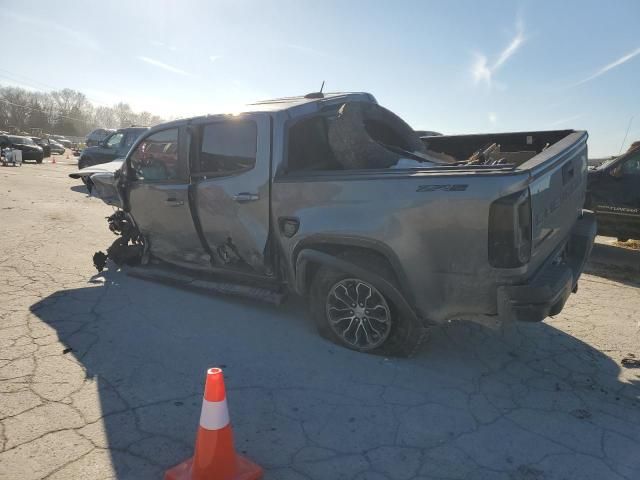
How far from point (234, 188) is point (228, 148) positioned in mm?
431

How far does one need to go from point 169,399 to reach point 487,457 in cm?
195

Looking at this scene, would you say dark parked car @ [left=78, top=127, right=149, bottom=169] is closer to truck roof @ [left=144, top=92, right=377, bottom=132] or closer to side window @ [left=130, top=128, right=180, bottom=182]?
side window @ [left=130, top=128, right=180, bottom=182]

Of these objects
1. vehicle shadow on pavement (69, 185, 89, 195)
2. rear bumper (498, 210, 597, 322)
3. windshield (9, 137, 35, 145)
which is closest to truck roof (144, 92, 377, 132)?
rear bumper (498, 210, 597, 322)

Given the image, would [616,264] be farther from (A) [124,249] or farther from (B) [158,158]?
(A) [124,249]

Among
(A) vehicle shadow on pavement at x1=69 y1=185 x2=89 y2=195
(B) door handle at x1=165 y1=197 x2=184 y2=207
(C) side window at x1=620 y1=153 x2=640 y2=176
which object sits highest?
(C) side window at x1=620 y1=153 x2=640 y2=176

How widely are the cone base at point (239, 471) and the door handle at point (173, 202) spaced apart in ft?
9.33

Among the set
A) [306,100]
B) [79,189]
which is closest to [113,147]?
[79,189]

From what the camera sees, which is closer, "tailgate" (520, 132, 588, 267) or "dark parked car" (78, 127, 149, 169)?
"tailgate" (520, 132, 588, 267)

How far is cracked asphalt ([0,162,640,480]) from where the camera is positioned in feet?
7.92

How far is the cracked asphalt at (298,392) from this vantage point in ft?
7.92

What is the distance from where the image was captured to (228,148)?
166 inches

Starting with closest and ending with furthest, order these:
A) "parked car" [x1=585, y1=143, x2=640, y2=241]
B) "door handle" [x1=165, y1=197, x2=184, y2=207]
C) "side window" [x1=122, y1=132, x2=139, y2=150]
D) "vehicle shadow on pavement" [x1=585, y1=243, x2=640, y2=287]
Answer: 1. "door handle" [x1=165, y1=197, x2=184, y2=207]
2. "vehicle shadow on pavement" [x1=585, y1=243, x2=640, y2=287]
3. "parked car" [x1=585, y1=143, x2=640, y2=241]
4. "side window" [x1=122, y1=132, x2=139, y2=150]

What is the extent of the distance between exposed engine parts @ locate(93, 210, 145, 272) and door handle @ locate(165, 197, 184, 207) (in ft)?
3.33

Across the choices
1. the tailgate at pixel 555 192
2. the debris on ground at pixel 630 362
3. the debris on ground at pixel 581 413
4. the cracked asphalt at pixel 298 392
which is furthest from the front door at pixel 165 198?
the debris on ground at pixel 630 362
